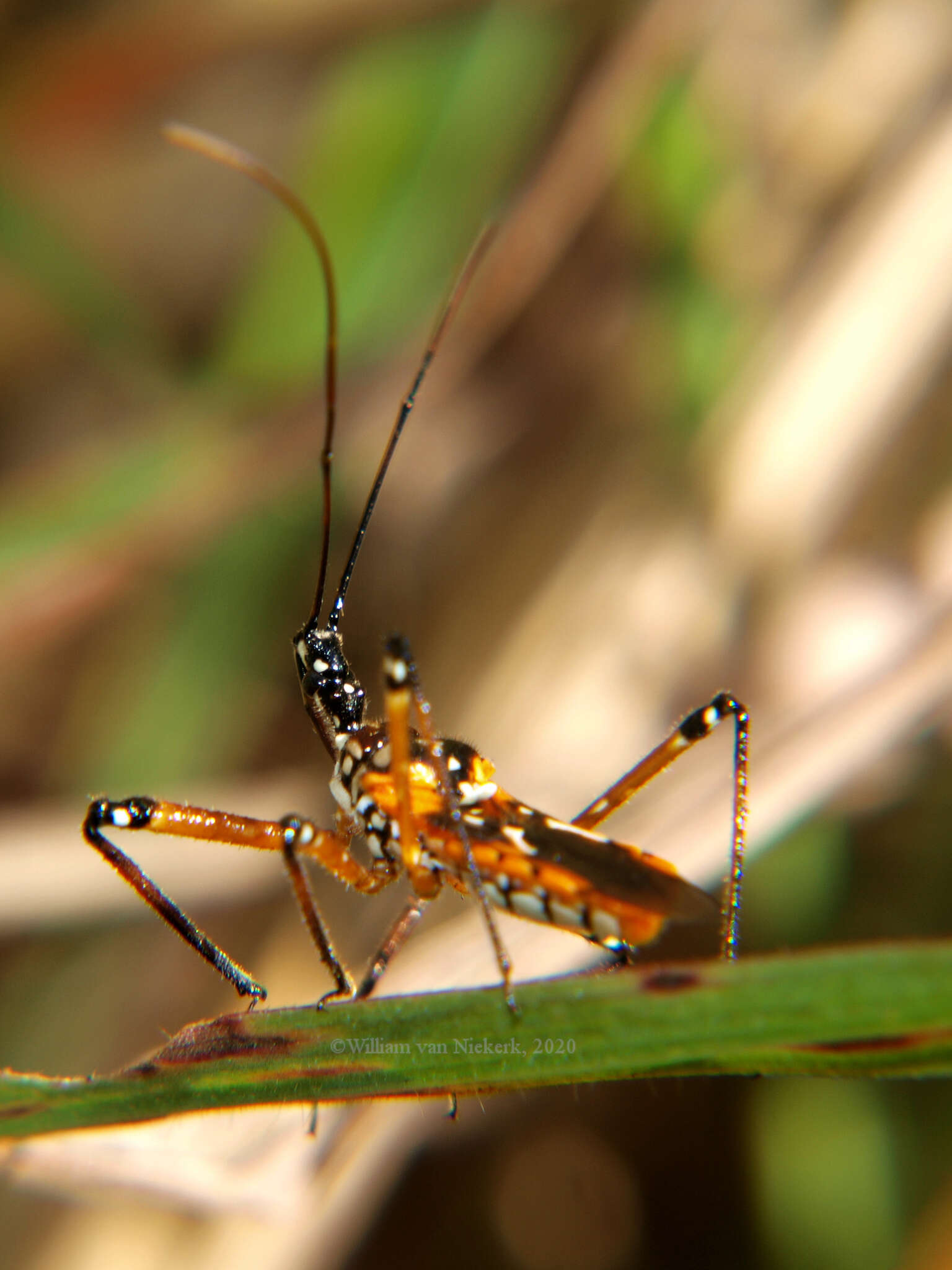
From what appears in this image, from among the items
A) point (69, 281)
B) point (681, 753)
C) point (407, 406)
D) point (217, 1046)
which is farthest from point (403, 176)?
point (217, 1046)

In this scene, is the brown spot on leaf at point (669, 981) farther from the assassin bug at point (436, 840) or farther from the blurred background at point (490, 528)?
the blurred background at point (490, 528)

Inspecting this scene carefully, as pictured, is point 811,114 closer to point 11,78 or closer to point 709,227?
point 709,227

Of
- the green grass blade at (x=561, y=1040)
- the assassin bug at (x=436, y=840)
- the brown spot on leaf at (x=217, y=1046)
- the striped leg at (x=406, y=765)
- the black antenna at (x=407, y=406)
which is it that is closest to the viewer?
the green grass blade at (x=561, y=1040)

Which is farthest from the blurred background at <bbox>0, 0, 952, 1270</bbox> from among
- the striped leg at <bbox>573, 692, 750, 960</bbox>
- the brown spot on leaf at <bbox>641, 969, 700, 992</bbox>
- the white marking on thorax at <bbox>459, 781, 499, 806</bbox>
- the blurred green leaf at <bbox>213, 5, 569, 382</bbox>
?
the brown spot on leaf at <bbox>641, 969, 700, 992</bbox>

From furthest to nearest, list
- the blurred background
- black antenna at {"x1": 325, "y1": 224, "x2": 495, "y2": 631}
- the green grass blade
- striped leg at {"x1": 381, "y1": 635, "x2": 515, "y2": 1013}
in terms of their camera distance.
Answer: the blurred background < black antenna at {"x1": 325, "y1": 224, "x2": 495, "y2": 631} < striped leg at {"x1": 381, "y1": 635, "x2": 515, "y2": 1013} < the green grass blade

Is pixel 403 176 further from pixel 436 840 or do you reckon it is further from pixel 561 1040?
pixel 561 1040

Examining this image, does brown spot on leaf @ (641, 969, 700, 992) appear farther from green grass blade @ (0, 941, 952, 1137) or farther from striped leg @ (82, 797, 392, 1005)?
striped leg @ (82, 797, 392, 1005)

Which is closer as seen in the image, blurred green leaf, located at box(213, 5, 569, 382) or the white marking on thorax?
the white marking on thorax

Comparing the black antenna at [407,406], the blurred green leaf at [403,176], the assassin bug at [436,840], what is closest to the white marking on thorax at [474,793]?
the assassin bug at [436,840]
